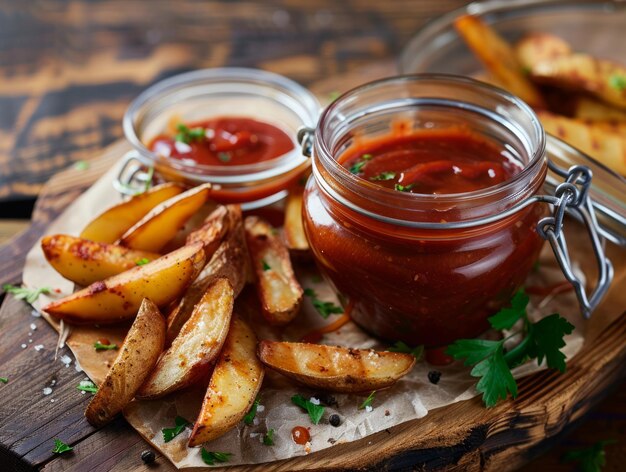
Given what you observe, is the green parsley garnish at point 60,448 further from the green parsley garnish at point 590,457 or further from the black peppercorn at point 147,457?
the green parsley garnish at point 590,457

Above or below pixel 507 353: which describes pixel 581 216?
above

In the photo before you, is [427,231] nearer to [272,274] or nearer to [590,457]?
[272,274]

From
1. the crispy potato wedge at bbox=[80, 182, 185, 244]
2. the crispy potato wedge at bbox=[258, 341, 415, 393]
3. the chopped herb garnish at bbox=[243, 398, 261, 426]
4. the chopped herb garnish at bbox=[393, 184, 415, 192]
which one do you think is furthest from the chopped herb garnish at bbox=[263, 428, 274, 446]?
the crispy potato wedge at bbox=[80, 182, 185, 244]

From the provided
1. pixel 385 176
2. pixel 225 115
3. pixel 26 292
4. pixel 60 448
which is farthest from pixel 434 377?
pixel 225 115

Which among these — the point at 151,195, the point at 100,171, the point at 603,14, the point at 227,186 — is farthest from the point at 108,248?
the point at 603,14

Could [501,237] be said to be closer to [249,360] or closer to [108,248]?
[249,360]

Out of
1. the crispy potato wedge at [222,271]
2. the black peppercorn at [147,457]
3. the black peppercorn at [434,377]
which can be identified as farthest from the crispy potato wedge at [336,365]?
the black peppercorn at [147,457]

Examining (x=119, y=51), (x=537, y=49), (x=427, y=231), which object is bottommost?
(x=119, y=51)
